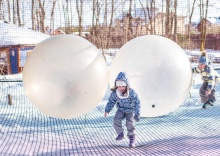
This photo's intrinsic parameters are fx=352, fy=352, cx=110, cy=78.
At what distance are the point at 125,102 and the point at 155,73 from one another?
45 cm

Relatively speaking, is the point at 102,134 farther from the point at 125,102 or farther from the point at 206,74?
the point at 206,74

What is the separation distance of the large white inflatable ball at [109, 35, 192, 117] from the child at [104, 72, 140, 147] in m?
0.25

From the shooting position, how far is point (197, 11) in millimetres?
12109

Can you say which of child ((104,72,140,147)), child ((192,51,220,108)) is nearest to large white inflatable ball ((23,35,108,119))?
child ((104,72,140,147))

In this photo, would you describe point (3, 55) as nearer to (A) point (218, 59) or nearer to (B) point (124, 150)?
(A) point (218, 59)

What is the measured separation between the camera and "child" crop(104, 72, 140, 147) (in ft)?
10.9

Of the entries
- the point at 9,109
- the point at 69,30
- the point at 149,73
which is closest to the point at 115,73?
the point at 149,73

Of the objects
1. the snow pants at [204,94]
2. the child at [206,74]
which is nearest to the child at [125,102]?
the child at [206,74]

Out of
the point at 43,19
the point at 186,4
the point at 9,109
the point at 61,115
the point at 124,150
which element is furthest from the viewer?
the point at 186,4

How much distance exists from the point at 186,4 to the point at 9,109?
22.9 feet

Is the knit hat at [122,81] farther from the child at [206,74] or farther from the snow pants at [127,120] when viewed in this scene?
the child at [206,74]

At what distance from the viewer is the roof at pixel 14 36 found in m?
9.24

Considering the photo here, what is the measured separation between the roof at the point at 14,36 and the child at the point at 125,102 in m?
6.55

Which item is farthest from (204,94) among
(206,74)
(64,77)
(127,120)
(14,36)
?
(14,36)
